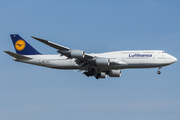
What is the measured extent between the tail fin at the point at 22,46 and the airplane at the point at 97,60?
130cm

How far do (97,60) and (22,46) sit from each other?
55.8 ft

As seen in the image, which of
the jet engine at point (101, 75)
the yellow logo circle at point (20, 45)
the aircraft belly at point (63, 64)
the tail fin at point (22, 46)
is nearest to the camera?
the aircraft belly at point (63, 64)

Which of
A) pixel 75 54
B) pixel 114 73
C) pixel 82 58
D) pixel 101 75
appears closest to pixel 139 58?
pixel 114 73

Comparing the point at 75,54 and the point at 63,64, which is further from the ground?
the point at 75,54

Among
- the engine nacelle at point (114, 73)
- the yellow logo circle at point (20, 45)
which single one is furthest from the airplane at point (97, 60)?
the engine nacelle at point (114, 73)

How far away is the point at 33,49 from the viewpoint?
200ft

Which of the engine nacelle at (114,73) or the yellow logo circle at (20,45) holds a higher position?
the yellow logo circle at (20,45)

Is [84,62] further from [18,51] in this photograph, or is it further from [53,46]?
[18,51]

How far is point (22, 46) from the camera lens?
6181 centimetres

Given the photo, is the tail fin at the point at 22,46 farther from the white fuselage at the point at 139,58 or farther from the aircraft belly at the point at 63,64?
the white fuselage at the point at 139,58

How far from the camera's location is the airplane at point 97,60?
51.6 meters

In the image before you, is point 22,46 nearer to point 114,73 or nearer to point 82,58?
point 82,58

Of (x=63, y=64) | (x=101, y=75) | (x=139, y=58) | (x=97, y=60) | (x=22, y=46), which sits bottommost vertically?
(x=101, y=75)

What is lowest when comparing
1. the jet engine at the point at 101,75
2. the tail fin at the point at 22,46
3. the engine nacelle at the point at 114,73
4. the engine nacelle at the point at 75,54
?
the jet engine at the point at 101,75
